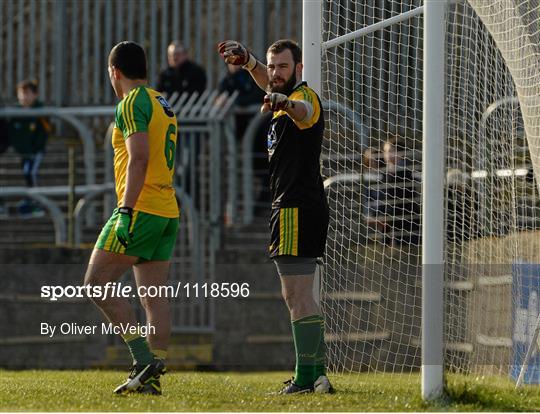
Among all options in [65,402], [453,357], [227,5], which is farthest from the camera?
[227,5]

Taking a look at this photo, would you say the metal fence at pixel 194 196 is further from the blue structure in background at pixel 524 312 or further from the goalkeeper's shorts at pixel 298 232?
the goalkeeper's shorts at pixel 298 232

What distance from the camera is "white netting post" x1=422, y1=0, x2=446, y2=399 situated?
713 centimetres

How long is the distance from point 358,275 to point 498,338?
1.96 metres

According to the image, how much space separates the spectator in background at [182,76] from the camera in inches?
608

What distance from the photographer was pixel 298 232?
7.51 metres

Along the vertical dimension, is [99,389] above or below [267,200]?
below

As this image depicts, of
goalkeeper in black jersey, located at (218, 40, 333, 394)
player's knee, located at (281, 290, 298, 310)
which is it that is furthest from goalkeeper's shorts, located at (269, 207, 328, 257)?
player's knee, located at (281, 290, 298, 310)

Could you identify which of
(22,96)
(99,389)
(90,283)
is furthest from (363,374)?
(22,96)

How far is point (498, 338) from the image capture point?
9.59 m

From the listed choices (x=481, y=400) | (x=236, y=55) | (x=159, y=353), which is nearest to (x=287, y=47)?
(x=236, y=55)

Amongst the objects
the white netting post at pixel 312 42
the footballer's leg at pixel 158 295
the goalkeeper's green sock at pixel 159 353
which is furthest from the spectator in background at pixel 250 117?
the goalkeeper's green sock at pixel 159 353

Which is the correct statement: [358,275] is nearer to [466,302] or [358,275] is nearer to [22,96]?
[466,302]

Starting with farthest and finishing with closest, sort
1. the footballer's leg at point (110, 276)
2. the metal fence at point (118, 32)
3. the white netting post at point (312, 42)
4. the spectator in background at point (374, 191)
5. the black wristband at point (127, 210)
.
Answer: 1. the metal fence at point (118, 32)
2. the spectator in background at point (374, 191)
3. the white netting post at point (312, 42)
4. the footballer's leg at point (110, 276)
5. the black wristband at point (127, 210)

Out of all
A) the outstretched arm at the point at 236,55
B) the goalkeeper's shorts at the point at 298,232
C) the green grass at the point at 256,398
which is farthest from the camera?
the outstretched arm at the point at 236,55
